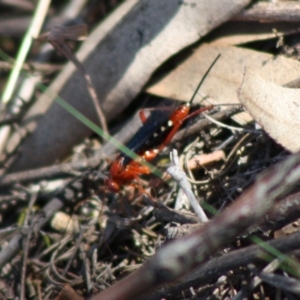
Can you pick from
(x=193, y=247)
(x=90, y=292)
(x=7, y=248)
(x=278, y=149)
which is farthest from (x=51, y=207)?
(x=193, y=247)

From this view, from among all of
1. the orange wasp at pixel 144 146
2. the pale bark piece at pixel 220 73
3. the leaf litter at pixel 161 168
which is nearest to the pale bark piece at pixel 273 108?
the leaf litter at pixel 161 168

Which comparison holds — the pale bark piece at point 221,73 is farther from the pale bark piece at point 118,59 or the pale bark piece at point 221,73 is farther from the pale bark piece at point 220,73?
the pale bark piece at point 118,59

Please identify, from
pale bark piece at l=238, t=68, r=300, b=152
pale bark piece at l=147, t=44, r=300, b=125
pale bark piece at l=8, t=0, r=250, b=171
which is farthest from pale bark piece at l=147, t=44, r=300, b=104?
pale bark piece at l=238, t=68, r=300, b=152

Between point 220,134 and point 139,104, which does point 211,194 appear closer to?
point 220,134

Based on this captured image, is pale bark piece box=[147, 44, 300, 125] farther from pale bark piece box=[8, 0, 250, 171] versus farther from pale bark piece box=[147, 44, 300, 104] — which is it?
pale bark piece box=[8, 0, 250, 171]

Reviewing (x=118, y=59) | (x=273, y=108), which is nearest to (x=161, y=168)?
(x=118, y=59)

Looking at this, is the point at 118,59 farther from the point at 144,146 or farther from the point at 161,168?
the point at 161,168
